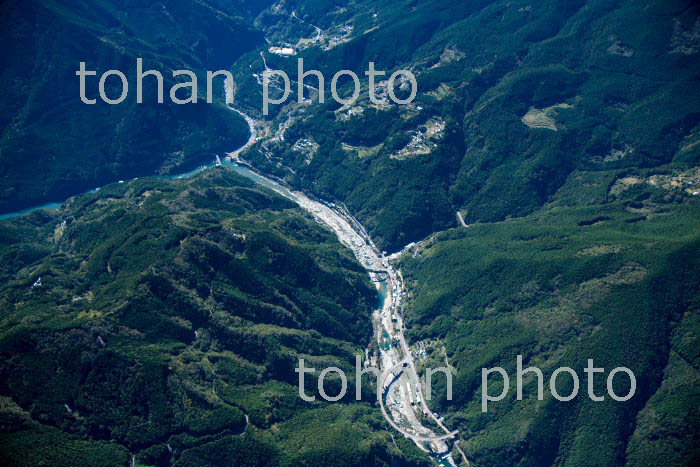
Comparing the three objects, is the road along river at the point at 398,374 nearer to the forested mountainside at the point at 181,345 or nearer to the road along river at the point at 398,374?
the road along river at the point at 398,374

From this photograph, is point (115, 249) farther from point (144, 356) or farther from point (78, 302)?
point (144, 356)

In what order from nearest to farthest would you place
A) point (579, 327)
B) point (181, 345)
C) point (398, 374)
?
point (181, 345) < point (579, 327) < point (398, 374)

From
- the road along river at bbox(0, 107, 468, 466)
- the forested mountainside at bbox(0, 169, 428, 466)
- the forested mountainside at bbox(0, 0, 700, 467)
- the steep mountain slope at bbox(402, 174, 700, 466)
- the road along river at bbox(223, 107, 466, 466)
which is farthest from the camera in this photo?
the road along river at bbox(223, 107, 466, 466)

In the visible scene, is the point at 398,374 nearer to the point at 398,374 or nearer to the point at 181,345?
the point at 398,374

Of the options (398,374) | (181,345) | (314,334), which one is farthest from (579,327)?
(181,345)

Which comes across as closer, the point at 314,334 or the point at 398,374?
the point at 398,374

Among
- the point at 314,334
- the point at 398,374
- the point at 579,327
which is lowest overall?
the point at 398,374

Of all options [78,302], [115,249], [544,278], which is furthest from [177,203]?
[544,278]

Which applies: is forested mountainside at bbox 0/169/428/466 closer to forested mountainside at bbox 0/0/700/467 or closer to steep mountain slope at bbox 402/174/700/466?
forested mountainside at bbox 0/0/700/467

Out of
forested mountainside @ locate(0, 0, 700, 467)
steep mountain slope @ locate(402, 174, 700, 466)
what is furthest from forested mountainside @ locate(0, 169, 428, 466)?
steep mountain slope @ locate(402, 174, 700, 466)
